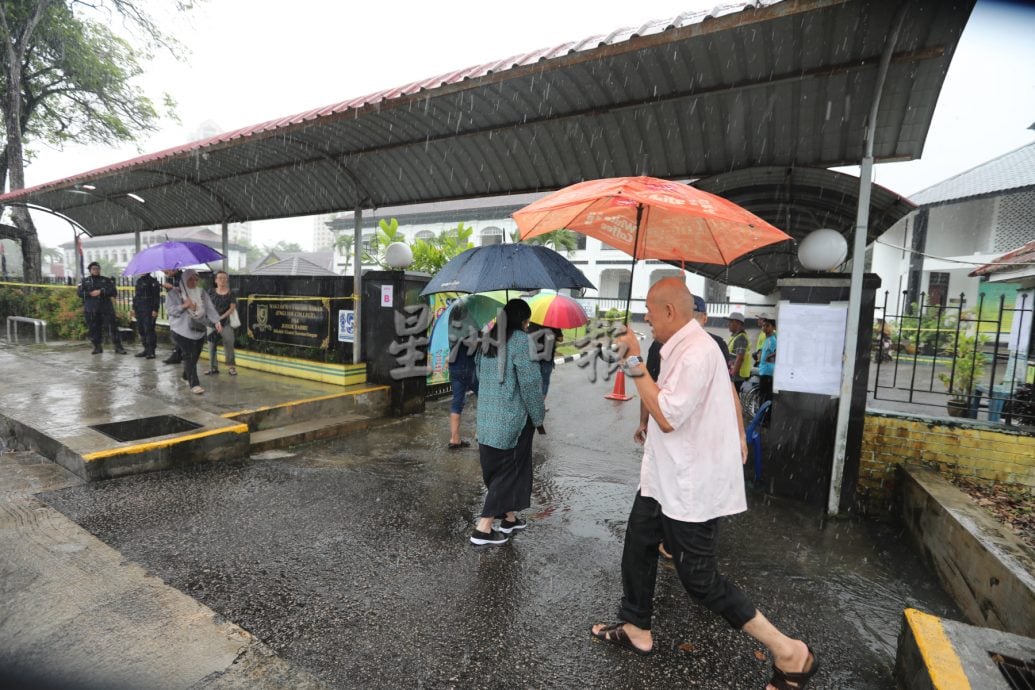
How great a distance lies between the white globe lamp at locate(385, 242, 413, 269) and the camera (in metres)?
7.56

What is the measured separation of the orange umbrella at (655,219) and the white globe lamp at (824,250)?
1055mm

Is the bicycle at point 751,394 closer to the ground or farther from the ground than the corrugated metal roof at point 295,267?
closer to the ground

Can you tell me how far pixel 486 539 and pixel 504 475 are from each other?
451 millimetres

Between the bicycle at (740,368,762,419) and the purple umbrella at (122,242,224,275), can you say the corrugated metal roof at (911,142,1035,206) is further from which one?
the purple umbrella at (122,242,224,275)

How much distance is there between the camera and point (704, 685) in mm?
2510

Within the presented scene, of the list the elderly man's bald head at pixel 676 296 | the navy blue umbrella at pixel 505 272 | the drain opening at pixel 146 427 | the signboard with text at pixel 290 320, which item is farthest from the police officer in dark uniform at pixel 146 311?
the elderly man's bald head at pixel 676 296

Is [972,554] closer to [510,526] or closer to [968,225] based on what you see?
[510,526]

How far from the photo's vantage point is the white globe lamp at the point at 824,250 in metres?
4.58

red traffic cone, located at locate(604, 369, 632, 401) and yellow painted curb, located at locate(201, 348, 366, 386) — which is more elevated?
yellow painted curb, located at locate(201, 348, 366, 386)

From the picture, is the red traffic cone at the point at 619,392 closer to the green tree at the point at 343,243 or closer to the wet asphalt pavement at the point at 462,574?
the wet asphalt pavement at the point at 462,574

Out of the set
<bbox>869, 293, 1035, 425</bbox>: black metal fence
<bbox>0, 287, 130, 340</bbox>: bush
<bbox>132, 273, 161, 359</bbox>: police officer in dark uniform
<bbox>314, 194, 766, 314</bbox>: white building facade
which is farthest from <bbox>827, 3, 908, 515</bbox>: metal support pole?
<bbox>314, 194, 766, 314</bbox>: white building facade

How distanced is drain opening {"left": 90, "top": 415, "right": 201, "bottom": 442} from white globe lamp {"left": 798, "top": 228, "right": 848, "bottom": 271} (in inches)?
229

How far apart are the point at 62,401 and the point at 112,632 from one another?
16.9 feet

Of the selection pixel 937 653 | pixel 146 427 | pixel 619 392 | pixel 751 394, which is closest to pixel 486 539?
pixel 937 653
